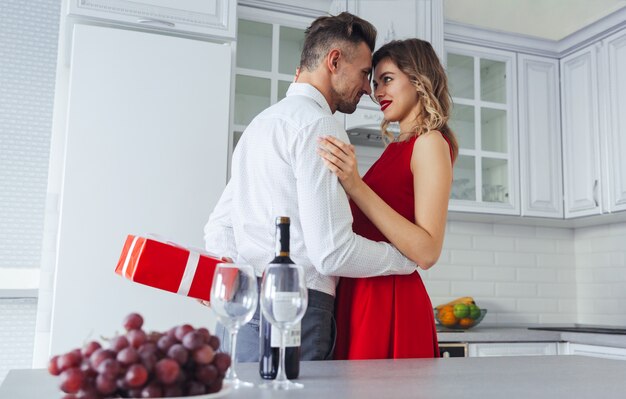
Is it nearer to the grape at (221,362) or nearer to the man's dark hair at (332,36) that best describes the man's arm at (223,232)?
the man's dark hair at (332,36)

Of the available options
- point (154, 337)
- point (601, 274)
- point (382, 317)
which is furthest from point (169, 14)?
point (601, 274)

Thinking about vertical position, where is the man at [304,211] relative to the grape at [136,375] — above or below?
above

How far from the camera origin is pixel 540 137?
376cm

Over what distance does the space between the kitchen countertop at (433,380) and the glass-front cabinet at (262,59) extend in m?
1.84

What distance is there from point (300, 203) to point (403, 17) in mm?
2144

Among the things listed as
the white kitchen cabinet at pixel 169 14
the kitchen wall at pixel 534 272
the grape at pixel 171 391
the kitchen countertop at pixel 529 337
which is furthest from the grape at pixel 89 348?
the kitchen wall at pixel 534 272

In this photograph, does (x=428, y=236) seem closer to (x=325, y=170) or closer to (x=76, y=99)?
(x=325, y=170)

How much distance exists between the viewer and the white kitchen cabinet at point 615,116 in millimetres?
3443

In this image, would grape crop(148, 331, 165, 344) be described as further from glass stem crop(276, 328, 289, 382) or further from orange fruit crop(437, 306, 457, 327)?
orange fruit crop(437, 306, 457, 327)

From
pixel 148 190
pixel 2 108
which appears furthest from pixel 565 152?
pixel 2 108

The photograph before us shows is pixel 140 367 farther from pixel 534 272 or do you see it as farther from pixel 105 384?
pixel 534 272

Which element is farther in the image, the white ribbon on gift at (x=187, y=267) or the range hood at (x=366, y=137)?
the range hood at (x=366, y=137)

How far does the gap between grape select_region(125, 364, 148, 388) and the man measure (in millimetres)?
683

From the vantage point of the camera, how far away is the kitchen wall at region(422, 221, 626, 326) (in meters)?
3.82
